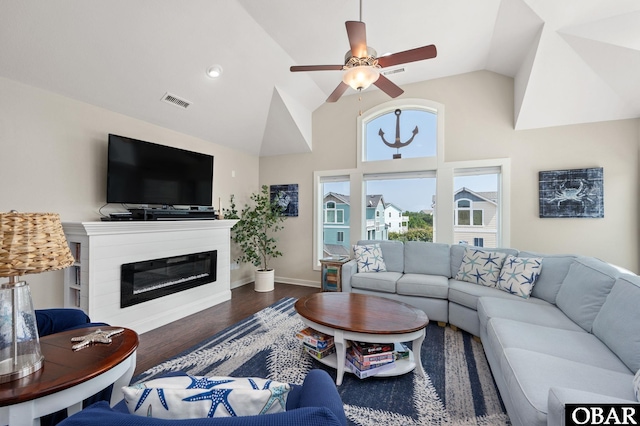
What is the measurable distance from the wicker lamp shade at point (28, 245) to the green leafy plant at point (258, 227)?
11.1 ft

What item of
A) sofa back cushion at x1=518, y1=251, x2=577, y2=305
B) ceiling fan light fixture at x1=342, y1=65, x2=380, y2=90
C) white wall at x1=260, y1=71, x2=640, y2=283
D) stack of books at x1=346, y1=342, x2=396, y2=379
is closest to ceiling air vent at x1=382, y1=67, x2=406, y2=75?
white wall at x1=260, y1=71, x2=640, y2=283

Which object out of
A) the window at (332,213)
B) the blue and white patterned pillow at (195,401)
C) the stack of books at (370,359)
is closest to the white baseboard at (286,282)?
the window at (332,213)

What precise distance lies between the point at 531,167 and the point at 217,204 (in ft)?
14.9

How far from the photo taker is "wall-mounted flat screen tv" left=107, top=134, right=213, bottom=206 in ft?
9.87

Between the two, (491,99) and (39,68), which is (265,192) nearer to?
(39,68)

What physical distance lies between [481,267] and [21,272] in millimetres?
3725

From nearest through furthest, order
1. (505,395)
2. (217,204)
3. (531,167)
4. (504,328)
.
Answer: (505,395) → (504,328) → (531,167) → (217,204)

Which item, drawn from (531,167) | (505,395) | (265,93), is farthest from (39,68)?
(531,167)

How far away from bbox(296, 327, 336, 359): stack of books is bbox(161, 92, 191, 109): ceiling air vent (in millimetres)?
3087

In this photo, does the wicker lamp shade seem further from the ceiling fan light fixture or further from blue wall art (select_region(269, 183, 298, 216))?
blue wall art (select_region(269, 183, 298, 216))

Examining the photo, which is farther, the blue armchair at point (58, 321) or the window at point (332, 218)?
the window at point (332, 218)

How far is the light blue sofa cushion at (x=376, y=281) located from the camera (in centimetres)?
346

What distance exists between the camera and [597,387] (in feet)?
4.30

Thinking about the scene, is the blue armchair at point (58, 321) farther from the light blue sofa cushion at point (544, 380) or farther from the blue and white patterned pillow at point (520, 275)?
the blue and white patterned pillow at point (520, 275)
